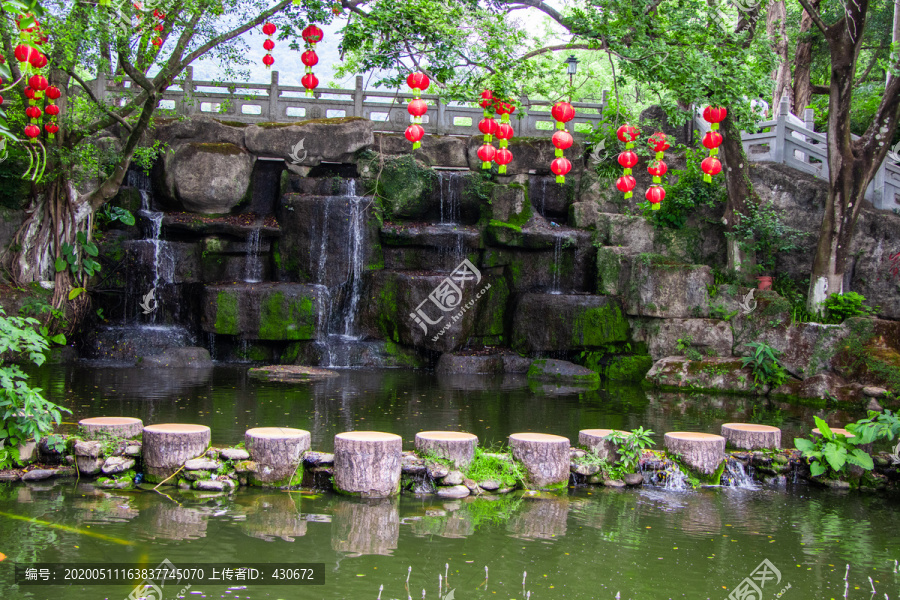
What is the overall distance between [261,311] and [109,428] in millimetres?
9005

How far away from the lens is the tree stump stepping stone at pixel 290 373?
12727 mm

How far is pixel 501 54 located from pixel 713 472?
5085 millimetres

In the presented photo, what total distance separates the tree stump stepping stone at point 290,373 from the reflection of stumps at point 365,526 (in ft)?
22.7

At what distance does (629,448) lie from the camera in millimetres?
6684

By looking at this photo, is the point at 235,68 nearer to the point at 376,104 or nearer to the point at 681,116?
the point at 376,104

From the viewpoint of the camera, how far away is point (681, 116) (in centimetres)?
923

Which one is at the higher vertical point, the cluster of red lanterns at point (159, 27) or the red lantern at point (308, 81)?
Result: the cluster of red lanterns at point (159, 27)

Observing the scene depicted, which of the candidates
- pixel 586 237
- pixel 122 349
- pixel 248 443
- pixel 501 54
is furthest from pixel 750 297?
pixel 122 349

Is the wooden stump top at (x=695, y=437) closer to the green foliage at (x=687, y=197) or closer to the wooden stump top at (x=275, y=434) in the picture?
the wooden stump top at (x=275, y=434)

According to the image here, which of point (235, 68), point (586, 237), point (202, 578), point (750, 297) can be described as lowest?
point (202, 578)

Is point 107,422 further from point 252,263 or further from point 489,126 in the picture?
point 252,263

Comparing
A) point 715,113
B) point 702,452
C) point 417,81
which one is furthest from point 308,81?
point 702,452

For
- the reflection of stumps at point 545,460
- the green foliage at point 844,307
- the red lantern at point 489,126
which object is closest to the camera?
the reflection of stumps at point 545,460

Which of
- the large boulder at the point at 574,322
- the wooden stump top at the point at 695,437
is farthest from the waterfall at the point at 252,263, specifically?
the wooden stump top at the point at 695,437
